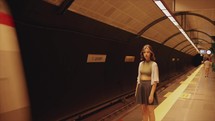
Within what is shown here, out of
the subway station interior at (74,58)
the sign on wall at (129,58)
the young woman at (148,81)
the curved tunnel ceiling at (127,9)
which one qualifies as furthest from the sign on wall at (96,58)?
the young woman at (148,81)

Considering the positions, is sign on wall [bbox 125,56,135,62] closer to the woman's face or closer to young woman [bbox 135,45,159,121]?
young woman [bbox 135,45,159,121]

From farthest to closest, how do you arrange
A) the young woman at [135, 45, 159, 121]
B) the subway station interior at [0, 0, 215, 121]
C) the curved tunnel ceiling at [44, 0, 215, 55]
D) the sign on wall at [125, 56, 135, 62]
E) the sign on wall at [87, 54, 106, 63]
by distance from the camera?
the sign on wall at [125, 56, 135, 62], the sign on wall at [87, 54, 106, 63], the curved tunnel ceiling at [44, 0, 215, 55], the young woman at [135, 45, 159, 121], the subway station interior at [0, 0, 215, 121]

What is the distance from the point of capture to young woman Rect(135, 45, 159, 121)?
4895mm

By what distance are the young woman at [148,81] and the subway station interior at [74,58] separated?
2.10 meters

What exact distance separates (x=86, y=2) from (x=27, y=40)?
2168 millimetres

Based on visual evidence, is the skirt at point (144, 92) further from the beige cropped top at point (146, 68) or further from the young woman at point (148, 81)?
the beige cropped top at point (146, 68)

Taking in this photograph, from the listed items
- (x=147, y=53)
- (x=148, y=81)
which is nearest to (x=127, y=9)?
(x=147, y=53)

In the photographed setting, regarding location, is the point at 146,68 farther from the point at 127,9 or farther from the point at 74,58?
the point at 127,9

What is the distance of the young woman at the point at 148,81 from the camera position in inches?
193

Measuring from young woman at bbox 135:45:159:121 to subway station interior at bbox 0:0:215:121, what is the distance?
210cm

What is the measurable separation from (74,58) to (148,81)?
3093mm

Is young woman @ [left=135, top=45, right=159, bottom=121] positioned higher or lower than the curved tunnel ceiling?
lower

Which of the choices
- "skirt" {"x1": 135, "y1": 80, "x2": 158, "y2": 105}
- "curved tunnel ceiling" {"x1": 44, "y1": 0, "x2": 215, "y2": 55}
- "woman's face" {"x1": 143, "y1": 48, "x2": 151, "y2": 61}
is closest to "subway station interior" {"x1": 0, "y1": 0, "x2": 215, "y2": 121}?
"curved tunnel ceiling" {"x1": 44, "y1": 0, "x2": 215, "y2": 55}

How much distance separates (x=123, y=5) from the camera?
8.36 metres
